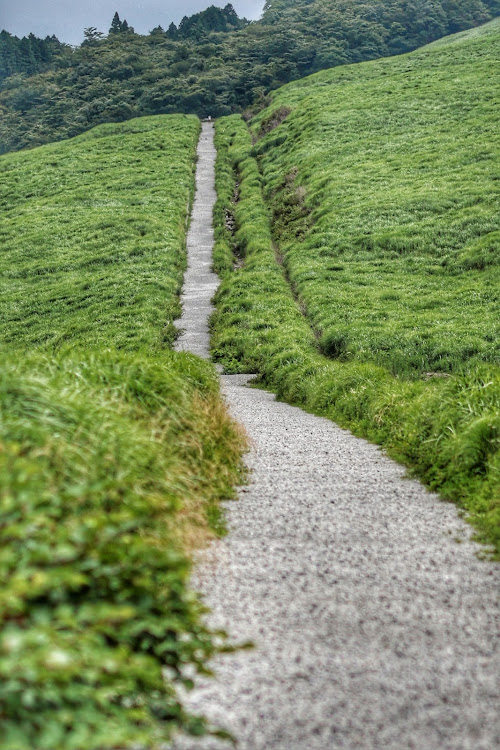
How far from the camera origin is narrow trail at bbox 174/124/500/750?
373 cm

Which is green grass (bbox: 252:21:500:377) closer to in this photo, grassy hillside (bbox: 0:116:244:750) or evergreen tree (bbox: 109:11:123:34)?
grassy hillside (bbox: 0:116:244:750)

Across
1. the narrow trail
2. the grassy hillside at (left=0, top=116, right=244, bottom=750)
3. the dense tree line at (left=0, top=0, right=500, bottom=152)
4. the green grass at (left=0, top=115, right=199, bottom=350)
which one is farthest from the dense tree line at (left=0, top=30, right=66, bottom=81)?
the narrow trail

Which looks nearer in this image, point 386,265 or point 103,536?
point 103,536

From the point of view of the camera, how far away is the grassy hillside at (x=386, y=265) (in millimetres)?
9812

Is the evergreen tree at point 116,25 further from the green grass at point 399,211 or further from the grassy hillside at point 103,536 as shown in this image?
the grassy hillside at point 103,536

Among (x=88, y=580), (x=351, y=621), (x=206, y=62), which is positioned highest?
(x=206, y=62)

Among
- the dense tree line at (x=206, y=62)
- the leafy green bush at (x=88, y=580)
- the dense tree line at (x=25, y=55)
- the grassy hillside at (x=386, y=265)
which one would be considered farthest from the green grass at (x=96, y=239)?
the dense tree line at (x=25, y=55)

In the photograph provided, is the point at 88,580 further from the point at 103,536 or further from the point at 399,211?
the point at 399,211

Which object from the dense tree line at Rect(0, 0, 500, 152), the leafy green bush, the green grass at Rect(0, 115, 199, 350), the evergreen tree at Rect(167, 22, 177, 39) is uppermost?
the evergreen tree at Rect(167, 22, 177, 39)

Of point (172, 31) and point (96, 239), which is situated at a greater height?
point (172, 31)

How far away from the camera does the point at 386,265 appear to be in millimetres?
27281

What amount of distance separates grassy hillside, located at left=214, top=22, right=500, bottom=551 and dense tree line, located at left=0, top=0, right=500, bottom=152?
22254mm

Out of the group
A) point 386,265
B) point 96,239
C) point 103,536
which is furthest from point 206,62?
point 103,536

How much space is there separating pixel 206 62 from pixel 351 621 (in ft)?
293
